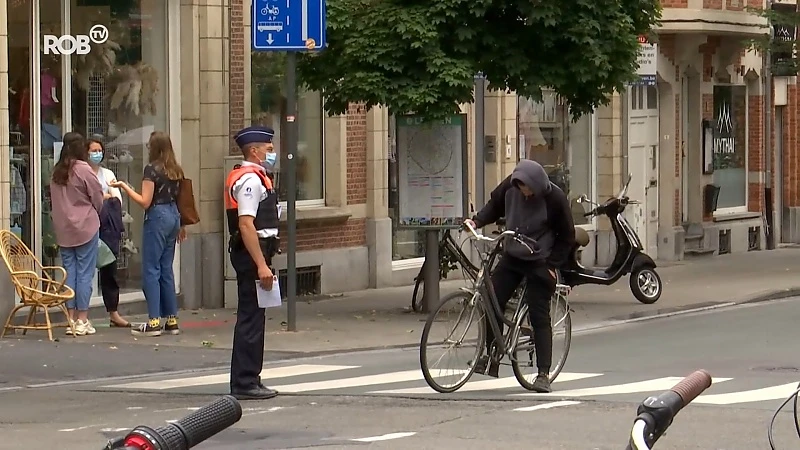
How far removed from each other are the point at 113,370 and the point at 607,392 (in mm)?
3948

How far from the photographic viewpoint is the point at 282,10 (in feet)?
47.1

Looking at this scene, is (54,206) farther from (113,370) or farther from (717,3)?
(717,3)

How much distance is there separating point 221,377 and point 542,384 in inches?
104

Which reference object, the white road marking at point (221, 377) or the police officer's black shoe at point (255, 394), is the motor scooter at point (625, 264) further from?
the police officer's black shoe at point (255, 394)

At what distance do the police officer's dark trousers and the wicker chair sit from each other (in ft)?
12.5

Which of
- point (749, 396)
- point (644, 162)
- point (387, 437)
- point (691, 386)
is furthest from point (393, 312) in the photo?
point (691, 386)

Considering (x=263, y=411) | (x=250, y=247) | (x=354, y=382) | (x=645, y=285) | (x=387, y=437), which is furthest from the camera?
(x=645, y=285)

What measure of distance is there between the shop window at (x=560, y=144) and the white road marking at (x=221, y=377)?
11.4 m

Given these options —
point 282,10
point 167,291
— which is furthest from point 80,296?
point 282,10

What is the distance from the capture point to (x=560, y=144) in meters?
24.6

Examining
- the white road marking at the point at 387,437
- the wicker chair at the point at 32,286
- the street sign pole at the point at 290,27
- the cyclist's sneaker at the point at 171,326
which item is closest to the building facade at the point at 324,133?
the wicker chair at the point at 32,286

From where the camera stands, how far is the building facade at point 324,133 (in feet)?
50.5

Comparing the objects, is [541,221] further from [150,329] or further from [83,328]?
[83,328]

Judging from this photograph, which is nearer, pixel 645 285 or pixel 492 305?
pixel 492 305
